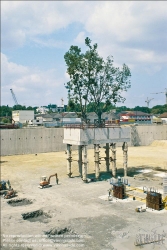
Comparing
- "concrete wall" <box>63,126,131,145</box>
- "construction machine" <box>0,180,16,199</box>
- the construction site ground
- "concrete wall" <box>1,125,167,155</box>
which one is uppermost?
"concrete wall" <box>63,126,131,145</box>

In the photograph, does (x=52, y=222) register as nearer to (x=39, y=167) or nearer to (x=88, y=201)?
(x=88, y=201)

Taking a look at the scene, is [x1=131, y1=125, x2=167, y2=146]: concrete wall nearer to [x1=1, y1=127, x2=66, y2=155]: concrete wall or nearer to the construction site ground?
[x1=1, y1=127, x2=66, y2=155]: concrete wall

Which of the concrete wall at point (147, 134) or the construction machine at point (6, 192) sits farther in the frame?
the concrete wall at point (147, 134)

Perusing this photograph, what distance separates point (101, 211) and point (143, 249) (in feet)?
27.3

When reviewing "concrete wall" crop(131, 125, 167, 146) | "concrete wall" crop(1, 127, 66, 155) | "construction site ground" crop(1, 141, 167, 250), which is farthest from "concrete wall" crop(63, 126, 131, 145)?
"concrete wall" crop(131, 125, 167, 146)

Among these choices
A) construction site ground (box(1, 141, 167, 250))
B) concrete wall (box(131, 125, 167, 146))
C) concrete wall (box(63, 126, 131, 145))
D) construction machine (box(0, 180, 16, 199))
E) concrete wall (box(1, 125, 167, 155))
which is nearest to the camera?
construction site ground (box(1, 141, 167, 250))

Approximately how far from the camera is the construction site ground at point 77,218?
63.3ft

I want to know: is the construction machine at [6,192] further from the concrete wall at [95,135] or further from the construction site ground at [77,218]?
the concrete wall at [95,135]

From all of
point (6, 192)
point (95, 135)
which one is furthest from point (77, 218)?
point (95, 135)

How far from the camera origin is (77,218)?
2439 cm

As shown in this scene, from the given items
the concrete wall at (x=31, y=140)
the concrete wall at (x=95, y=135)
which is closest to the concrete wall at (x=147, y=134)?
the concrete wall at (x=31, y=140)

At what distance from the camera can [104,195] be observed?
31.4m

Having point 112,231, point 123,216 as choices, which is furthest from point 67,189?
point 112,231

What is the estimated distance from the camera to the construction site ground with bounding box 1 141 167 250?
19281 millimetres
